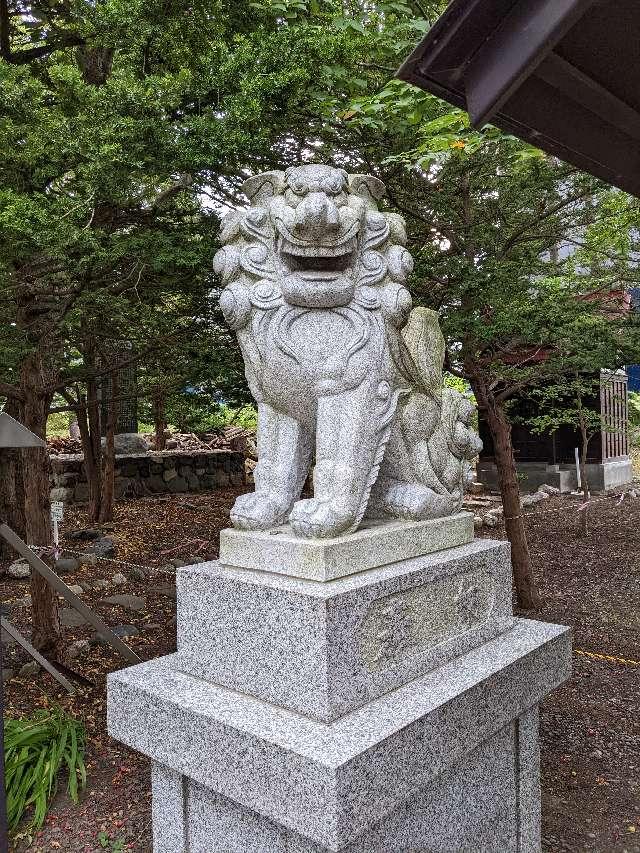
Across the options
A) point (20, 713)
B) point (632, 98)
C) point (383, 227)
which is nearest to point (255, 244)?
point (383, 227)

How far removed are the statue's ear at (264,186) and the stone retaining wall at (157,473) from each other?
29.9 feet

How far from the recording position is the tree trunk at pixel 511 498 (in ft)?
19.3

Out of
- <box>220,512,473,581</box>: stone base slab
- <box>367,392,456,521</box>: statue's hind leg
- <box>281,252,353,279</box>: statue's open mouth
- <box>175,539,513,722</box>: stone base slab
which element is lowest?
<box>175,539,513,722</box>: stone base slab

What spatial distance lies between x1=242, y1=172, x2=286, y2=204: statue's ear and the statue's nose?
0.26 metres

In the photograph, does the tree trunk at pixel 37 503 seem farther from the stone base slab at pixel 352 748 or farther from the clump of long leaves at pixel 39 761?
the stone base slab at pixel 352 748

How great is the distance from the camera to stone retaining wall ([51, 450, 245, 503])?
11.0 metres

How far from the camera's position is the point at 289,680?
2225 mm

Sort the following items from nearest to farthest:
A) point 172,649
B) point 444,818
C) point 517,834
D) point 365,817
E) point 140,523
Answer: point 365,817
point 444,818
point 517,834
point 172,649
point 140,523

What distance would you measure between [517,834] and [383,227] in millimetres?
2764

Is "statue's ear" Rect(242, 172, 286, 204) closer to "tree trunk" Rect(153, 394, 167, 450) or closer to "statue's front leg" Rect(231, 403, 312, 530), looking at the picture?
"statue's front leg" Rect(231, 403, 312, 530)

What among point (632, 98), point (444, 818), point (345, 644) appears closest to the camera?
point (632, 98)

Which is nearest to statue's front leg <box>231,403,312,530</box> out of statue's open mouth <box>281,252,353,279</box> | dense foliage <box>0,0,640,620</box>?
statue's open mouth <box>281,252,353,279</box>

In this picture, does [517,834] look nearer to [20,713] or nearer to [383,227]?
[383,227]

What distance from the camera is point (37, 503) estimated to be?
4.77 meters
